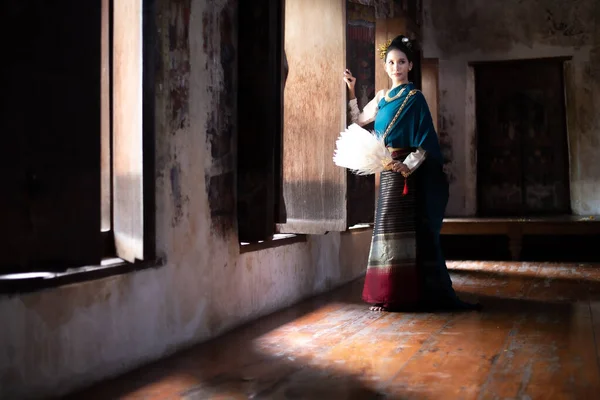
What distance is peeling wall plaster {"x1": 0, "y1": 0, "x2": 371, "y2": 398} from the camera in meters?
2.32

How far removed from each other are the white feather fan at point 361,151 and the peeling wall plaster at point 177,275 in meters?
0.76

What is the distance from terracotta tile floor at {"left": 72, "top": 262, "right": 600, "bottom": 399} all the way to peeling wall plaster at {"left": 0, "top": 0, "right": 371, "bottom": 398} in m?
0.12

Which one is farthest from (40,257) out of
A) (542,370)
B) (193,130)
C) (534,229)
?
(534,229)

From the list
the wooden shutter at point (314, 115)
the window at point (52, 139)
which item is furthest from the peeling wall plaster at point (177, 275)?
the wooden shutter at point (314, 115)

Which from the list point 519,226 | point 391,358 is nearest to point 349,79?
point 391,358

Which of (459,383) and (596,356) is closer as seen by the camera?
(459,383)

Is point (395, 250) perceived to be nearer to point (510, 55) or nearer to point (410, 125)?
point (410, 125)

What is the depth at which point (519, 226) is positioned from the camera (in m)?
7.11

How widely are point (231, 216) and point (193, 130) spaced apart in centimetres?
57

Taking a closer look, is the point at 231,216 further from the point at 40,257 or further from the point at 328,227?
the point at 40,257

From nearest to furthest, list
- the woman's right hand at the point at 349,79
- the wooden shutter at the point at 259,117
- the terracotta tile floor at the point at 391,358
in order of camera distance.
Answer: the terracotta tile floor at the point at 391,358 → the wooden shutter at the point at 259,117 → the woman's right hand at the point at 349,79

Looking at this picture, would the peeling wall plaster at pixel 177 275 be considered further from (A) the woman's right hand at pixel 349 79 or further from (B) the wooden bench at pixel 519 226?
(B) the wooden bench at pixel 519 226

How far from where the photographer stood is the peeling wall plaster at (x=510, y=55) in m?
7.92

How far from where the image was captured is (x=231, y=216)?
3615mm
